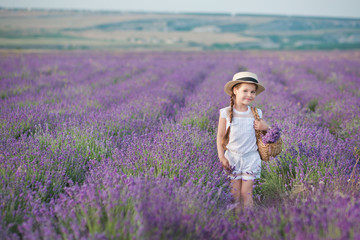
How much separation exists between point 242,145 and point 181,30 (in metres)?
105

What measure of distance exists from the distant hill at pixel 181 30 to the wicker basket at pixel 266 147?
199 feet

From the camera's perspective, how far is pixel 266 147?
2.34 meters

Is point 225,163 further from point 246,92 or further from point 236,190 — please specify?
point 246,92

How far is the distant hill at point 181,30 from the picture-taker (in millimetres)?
68625

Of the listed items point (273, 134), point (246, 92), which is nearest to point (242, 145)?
point (273, 134)

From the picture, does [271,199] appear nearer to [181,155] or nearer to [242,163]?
[242,163]

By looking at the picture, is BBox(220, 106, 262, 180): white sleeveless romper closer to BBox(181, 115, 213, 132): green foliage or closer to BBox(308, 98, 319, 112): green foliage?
BBox(181, 115, 213, 132): green foliage

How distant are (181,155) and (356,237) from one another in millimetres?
1483

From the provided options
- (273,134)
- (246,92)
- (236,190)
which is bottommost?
(236,190)

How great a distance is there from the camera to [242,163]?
244 centimetres

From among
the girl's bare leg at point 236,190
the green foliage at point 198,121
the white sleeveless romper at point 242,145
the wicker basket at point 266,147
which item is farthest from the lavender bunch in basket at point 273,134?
the green foliage at point 198,121

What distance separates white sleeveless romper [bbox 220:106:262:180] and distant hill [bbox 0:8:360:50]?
6073 centimetres

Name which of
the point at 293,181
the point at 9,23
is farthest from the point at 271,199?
the point at 9,23

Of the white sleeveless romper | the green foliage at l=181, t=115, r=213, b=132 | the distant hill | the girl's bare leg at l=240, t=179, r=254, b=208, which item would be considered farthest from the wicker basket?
the distant hill
